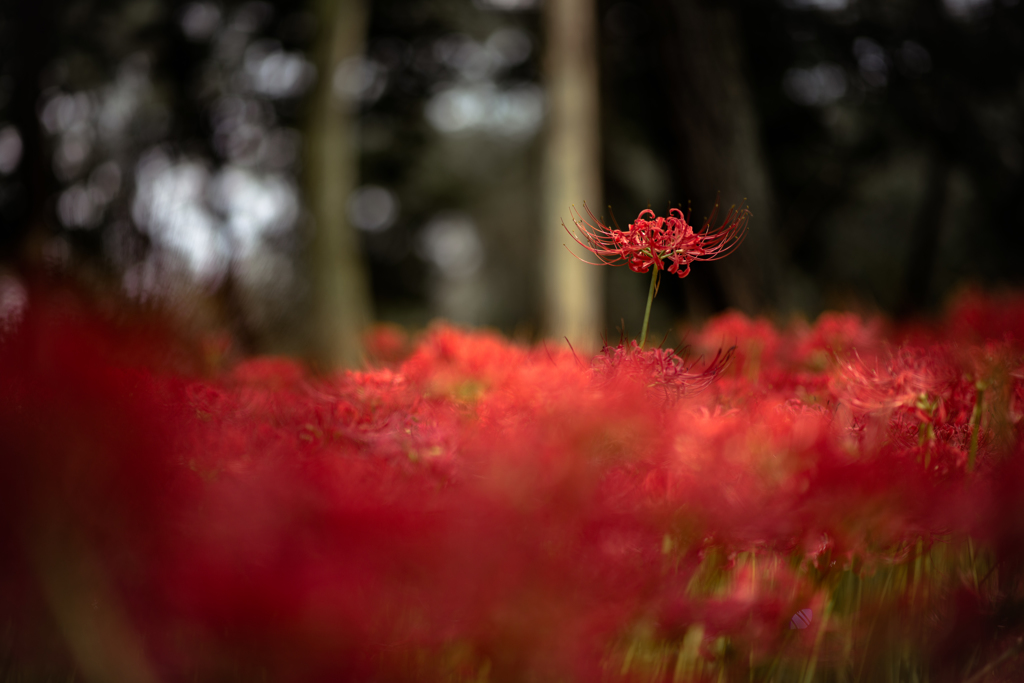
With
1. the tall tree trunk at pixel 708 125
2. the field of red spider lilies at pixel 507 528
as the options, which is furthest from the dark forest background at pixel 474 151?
the field of red spider lilies at pixel 507 528

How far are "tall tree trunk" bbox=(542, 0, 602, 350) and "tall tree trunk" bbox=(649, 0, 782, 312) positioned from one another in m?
0.60

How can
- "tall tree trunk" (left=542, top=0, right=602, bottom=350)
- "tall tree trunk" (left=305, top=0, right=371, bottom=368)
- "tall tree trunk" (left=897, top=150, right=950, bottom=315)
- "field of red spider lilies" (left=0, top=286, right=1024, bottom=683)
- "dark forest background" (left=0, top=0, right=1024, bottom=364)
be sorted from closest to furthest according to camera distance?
"field of red spider lilies" (left=0, top=286, right=1024, bottom=683), "dark forest background" (left=0, top=0, right=1024, bottom=364), "tall tree trunk" (left=542, top=0, right=602, bottom=350), "tall tree trunk" (left=305, top=0, right=371, bottom=368), "tall tree trunk" (left=897, top=150, right=950, bottom=315)

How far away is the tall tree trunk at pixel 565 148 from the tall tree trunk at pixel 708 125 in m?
0.60

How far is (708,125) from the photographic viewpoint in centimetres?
340

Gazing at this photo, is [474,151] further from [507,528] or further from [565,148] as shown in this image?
[507,528]

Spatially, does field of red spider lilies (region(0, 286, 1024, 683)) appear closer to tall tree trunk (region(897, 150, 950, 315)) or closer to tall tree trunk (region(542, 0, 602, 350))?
tall tree trunk (region(542, 0, 602, 350))

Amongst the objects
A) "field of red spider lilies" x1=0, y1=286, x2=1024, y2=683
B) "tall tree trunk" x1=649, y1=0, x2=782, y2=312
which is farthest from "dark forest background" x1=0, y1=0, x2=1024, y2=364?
"field of red spider lilies" x1=0, y1=286, x2=1024, y2=683

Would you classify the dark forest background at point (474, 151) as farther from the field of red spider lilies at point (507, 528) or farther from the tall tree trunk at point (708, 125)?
the field of red spider lilies at point (507, 528)

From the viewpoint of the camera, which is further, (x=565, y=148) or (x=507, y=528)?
(x=565, y=148)

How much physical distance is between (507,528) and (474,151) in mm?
6268

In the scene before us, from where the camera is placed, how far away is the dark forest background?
1.84 metres

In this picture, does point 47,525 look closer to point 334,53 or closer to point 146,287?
point 146,287

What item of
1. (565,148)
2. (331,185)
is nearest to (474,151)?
(331,185)

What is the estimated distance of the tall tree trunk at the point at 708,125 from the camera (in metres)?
3.33
